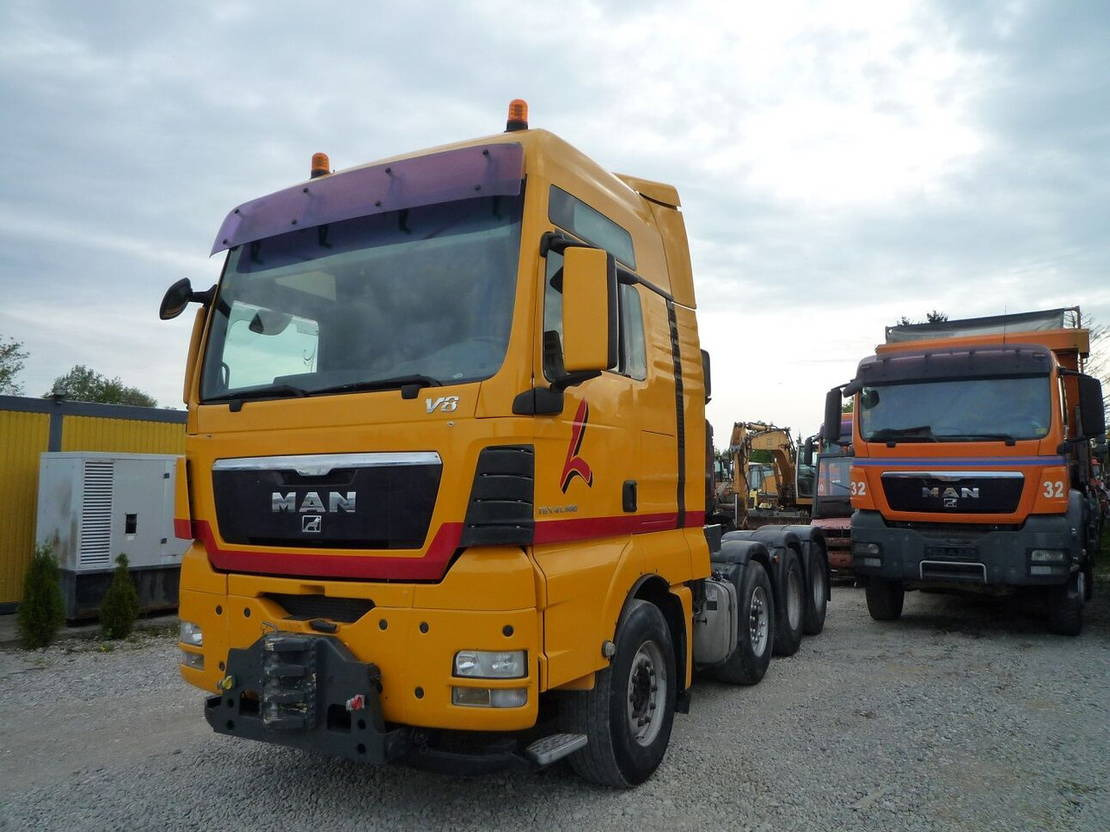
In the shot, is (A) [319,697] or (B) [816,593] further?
(B) [816,593]

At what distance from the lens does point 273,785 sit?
4406 mm

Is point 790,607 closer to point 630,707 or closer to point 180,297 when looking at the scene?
point 630,707

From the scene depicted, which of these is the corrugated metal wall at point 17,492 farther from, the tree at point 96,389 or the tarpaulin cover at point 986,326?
the tree at point 96,389

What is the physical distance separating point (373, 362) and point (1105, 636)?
8.71 metres

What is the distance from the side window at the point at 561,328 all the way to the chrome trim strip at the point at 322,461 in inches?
25.6

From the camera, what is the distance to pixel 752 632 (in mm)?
6719

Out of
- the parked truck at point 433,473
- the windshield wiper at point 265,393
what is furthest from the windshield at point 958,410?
the windshield wiper at point 265,393

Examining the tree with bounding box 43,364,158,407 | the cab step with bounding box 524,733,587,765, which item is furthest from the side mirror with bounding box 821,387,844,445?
the tree with bounding box 43,364,158,407

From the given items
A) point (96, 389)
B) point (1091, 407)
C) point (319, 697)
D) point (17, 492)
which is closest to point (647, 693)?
point (319, 697)

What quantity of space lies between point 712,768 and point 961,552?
499 centimetres

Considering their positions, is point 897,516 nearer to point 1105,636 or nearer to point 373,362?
point 1105,636

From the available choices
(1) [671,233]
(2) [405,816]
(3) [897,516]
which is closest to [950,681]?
(3) [897,516]

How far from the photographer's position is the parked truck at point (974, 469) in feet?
26.5

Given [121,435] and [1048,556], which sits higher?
[121,435]
